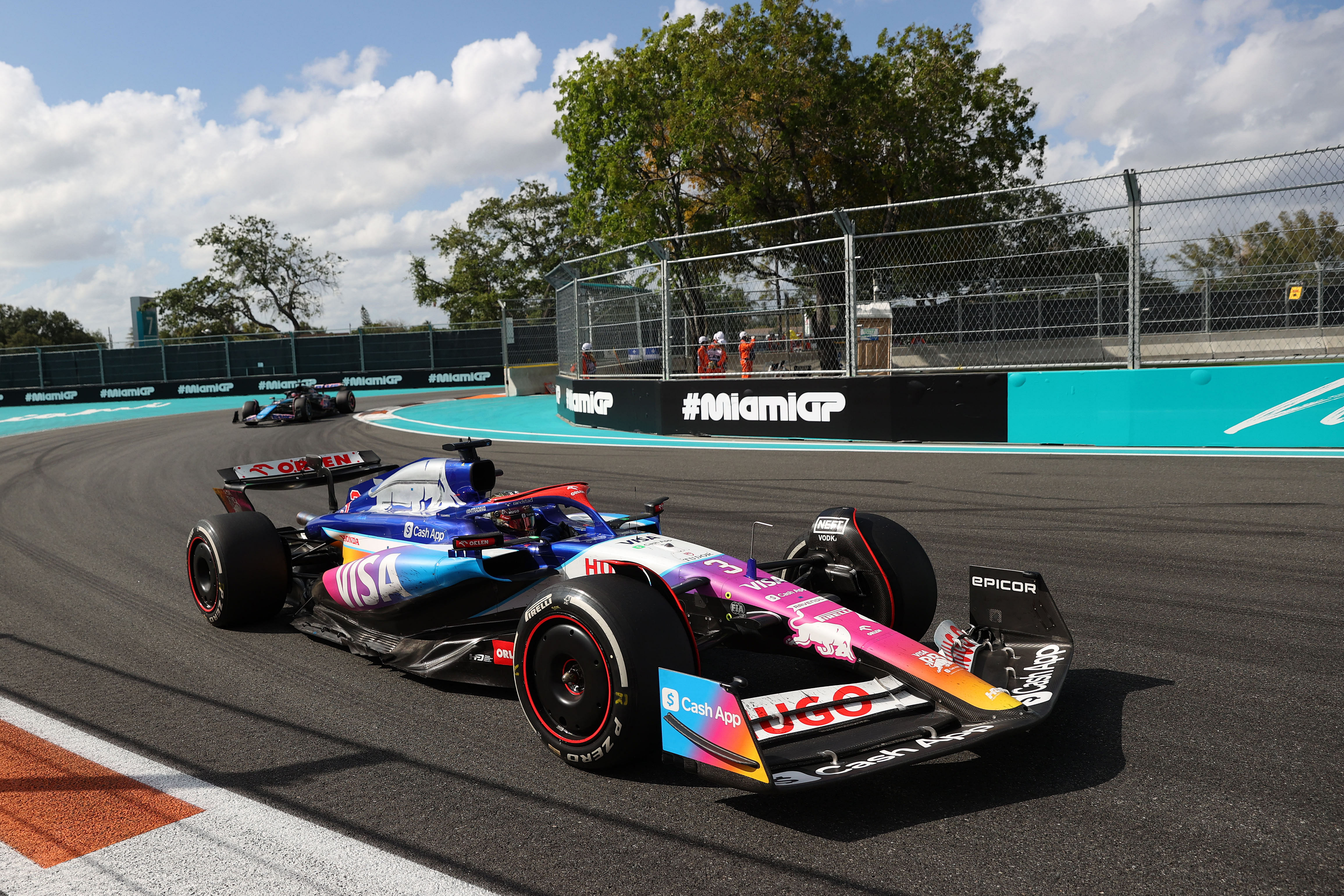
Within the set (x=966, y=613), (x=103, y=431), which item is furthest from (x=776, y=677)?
(x=103, y=431)

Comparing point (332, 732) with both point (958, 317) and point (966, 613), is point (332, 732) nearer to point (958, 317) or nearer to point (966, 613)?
point (966, 613)

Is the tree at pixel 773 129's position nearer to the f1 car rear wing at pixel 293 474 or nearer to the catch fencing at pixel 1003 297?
the catch fencing at pixel 1003 297

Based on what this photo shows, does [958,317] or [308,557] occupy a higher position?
[958,317]

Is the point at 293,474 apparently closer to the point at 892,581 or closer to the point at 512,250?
A: the point at 892,581

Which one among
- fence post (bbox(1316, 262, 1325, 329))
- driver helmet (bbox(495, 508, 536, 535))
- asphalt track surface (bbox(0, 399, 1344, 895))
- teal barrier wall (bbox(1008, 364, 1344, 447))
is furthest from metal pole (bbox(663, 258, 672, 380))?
driver helmet (bbox(495, 508, 536, 535))

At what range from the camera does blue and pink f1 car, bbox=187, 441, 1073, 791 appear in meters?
2.70

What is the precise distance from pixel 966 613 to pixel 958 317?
743 cm

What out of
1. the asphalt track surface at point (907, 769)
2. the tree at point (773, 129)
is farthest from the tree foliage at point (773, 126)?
the asphalt track surface at point (907, 769)

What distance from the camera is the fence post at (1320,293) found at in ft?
29.6

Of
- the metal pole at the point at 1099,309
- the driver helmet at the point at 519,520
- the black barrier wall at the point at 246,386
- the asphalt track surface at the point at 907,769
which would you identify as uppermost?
the metal pole at the point at 1099,309

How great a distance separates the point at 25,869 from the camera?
2498mm

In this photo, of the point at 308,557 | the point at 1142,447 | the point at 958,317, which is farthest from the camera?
the point at 958,317

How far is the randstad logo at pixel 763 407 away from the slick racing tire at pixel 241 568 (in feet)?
28.5

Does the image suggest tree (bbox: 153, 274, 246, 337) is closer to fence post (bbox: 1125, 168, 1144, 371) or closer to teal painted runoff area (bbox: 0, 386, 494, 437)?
teal painted runoff area (bbox: 0, 386, 494, 437)
